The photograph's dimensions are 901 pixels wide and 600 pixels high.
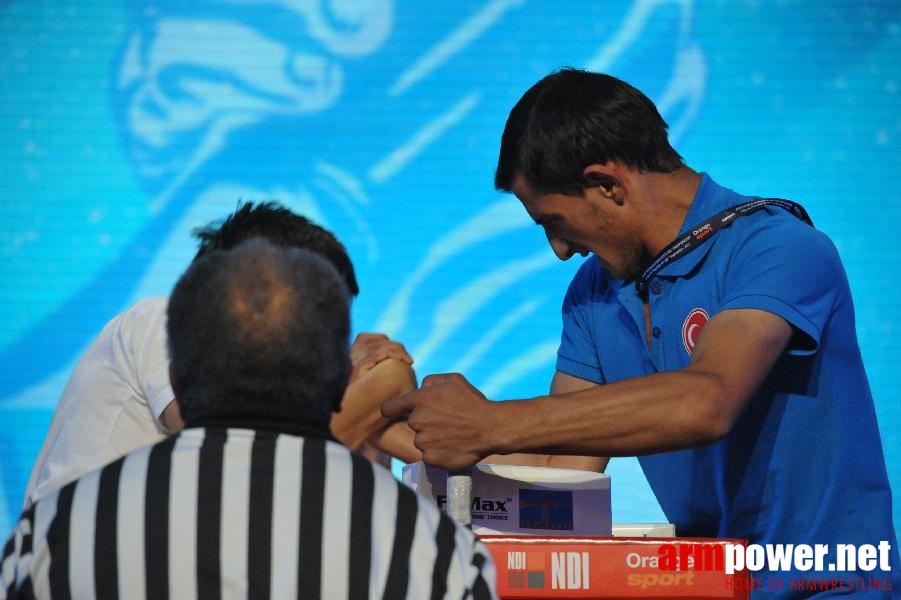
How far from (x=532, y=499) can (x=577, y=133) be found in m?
0.58

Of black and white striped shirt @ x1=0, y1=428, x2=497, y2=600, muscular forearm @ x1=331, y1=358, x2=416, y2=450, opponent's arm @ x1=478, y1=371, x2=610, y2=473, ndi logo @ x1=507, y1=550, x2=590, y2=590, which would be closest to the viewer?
black and white striped shirt @ x1=0, y1=428, x2=497, y2=600

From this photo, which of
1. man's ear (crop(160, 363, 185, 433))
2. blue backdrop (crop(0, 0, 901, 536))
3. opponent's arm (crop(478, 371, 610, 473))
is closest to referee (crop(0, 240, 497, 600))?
man's ear (crop(160, 363, 185, 433))

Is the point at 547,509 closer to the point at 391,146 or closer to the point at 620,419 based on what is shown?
the point at 620,419

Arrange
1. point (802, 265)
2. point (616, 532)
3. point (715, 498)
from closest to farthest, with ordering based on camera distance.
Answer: point (802, 265) → point (715, 498) → point (616, 532)

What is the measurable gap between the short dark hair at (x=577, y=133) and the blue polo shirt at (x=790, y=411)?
8.0 inches

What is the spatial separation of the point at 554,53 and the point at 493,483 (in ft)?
8.49

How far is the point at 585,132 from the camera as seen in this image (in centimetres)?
169

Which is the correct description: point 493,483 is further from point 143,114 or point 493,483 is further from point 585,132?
point 143,114

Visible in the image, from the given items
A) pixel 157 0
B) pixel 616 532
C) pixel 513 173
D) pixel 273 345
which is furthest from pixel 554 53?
pixel 273 345

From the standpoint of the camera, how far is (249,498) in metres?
0.93

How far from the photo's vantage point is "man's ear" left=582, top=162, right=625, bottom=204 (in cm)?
169

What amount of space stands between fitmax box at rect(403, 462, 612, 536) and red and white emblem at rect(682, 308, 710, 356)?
249 mm

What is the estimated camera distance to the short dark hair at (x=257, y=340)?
3.18 feet
